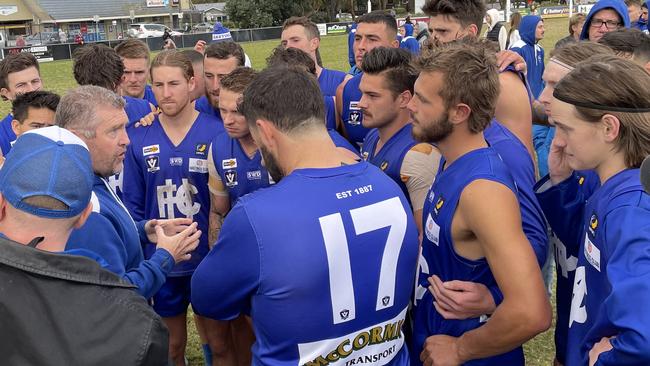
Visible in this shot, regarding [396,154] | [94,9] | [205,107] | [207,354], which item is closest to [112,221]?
[396,154]

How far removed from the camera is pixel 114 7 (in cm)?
8162

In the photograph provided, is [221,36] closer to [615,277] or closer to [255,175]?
[255,175]

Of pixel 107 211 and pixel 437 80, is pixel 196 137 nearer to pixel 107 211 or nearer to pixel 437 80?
pixel 107 211

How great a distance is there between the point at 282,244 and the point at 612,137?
1.30m

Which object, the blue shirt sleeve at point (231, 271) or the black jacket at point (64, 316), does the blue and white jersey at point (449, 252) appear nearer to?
the blue shirt sleeve at point (231, 271)

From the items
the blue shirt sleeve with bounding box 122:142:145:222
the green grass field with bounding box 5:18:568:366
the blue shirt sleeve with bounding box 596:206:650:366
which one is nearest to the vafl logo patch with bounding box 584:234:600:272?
the blue shirt sleeve with bounding box 596:206:650:366

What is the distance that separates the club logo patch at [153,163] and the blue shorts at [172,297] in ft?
2.66

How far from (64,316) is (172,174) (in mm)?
2770

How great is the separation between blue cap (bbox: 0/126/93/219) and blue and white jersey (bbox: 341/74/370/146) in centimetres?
308

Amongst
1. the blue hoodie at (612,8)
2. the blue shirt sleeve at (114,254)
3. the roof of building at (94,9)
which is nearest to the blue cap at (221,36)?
the blue shirt sleeve at (114,254)

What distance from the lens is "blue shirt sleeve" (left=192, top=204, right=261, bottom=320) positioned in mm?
2072

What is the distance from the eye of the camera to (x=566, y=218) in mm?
2770

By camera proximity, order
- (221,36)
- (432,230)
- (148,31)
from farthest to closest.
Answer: (148,31) < (221,36) < (432,230)

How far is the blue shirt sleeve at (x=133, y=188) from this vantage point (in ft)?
13.9
